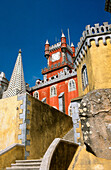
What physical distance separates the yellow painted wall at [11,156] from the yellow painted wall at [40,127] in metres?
0.60

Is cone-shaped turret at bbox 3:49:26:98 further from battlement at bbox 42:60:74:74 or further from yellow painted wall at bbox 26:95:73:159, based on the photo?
battlement at bbox 42:60:74:74

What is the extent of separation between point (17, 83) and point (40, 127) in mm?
4196

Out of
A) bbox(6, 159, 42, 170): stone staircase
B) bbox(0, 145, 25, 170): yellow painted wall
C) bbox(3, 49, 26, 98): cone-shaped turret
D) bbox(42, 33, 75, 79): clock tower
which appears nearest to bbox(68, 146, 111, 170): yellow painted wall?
bbox(6, 159, 42, 170): stone staircase

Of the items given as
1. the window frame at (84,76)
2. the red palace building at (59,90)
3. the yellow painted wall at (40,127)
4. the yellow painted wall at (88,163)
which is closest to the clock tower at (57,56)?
the red palace building at (59,90)

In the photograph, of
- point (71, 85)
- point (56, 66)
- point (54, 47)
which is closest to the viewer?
point (71, 85)

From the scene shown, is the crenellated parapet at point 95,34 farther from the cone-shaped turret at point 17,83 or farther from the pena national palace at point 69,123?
the cone-shaped turret at point 17,83

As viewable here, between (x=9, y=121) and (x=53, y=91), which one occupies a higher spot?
(x=53, y=91)

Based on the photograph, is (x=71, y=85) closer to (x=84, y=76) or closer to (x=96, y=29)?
(x=84, y=76)

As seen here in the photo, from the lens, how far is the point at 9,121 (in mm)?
8648

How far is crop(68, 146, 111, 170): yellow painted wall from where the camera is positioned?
4945 millimetres

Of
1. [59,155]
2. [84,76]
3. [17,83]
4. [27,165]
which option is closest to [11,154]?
[27,165]

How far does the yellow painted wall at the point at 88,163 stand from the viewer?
4.95 m

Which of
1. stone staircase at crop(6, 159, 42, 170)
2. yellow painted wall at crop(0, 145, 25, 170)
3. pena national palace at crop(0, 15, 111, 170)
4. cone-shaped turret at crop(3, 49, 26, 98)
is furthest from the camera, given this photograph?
cone-shaped turret at crop(3, 49, 26, 98)

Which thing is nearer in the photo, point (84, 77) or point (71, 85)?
point (84, 77)
